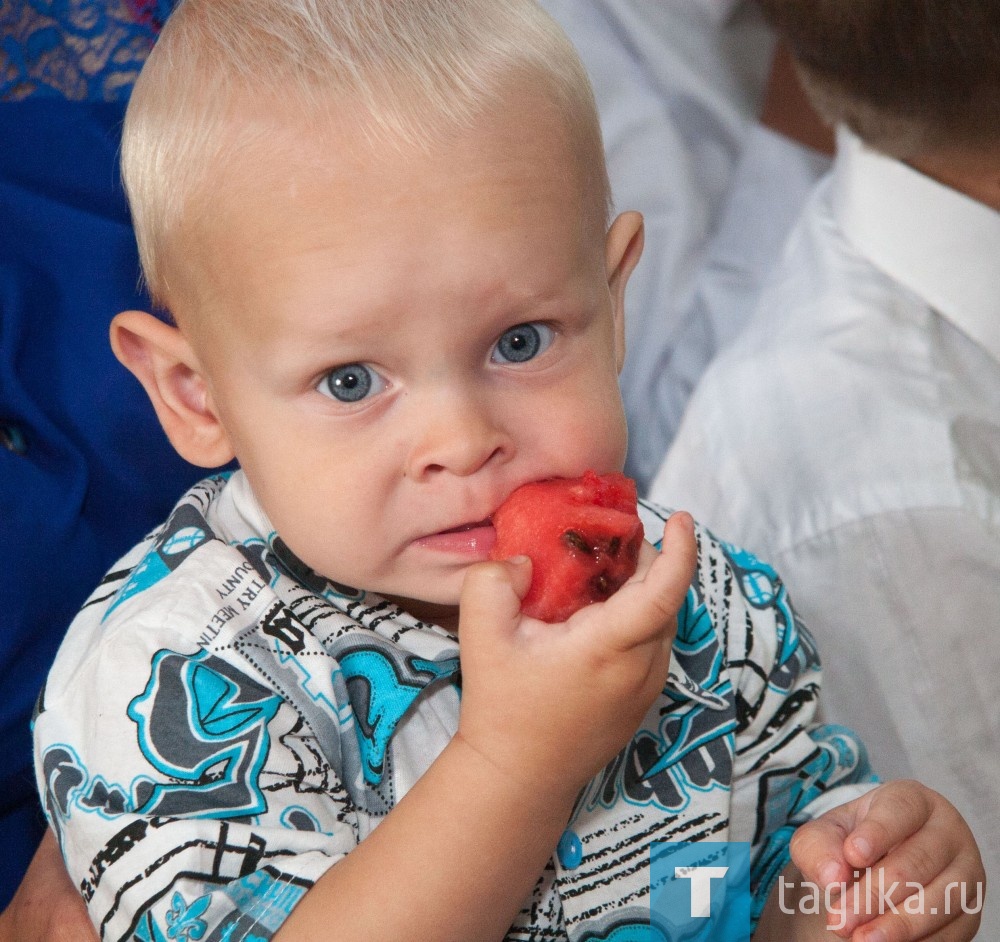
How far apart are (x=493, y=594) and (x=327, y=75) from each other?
21.4 inches

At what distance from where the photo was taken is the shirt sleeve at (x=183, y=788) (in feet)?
3.85

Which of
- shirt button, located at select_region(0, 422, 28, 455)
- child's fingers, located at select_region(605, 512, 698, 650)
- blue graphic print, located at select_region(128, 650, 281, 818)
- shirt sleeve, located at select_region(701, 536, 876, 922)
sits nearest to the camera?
child's fingers, located at select_region(605, 512, 698, 650)

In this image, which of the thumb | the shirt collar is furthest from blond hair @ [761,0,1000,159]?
the thumb

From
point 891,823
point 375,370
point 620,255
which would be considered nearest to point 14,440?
point 375,370

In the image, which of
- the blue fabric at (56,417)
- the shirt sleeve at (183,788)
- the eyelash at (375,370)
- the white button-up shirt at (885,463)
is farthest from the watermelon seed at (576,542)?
the white button-up shirt at (885,463)

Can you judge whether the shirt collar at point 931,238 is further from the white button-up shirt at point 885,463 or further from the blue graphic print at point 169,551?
the blue graphic print at point 169,551

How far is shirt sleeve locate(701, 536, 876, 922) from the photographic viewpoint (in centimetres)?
158

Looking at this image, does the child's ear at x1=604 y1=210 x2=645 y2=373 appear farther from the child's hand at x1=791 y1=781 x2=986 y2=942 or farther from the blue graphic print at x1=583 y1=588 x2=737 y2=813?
the child's hand at x1=791 y1=781 x2=986 y2=942

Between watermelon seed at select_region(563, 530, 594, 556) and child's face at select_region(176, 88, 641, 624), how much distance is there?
0.30 feet

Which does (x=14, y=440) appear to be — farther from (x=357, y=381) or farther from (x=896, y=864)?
(x=896, y=864)

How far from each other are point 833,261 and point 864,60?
0.36 meters

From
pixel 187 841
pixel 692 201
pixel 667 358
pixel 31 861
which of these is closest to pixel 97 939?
pixel 31 861

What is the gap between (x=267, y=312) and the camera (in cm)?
123

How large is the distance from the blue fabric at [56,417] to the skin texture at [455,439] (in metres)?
0.42
